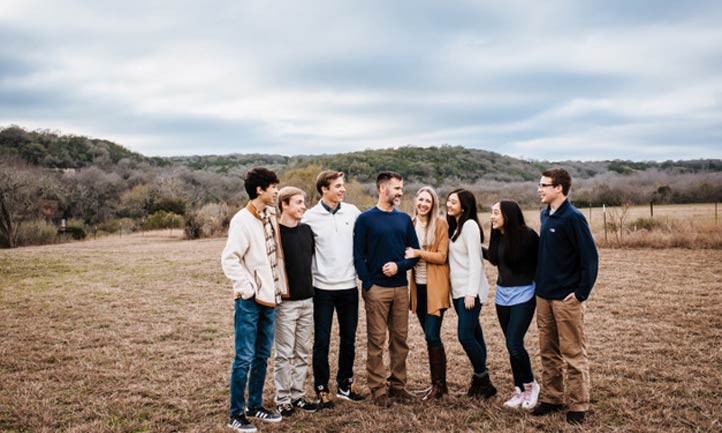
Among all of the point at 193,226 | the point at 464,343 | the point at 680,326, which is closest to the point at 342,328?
the point at 464,343

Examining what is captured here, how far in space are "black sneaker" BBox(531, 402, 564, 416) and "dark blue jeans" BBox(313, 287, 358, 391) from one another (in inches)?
66.1

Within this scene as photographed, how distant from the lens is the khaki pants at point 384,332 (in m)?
4.43

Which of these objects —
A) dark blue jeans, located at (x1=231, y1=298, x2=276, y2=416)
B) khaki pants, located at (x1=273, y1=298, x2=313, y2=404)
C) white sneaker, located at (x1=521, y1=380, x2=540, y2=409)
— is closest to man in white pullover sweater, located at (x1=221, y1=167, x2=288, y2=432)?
dark blue jeans, located at (x1=231, y1=298, x2=276, y2=416)

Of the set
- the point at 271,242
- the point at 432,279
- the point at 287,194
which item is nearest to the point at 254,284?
the point at 271,242

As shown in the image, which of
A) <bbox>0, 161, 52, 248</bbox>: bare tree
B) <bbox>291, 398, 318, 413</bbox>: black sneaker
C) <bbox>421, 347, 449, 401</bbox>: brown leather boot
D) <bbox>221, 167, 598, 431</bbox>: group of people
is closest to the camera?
<bbox>221, 167, 598, 431</bbox>: group of people

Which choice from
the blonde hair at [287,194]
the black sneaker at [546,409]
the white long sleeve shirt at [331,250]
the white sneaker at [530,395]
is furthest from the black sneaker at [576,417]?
the blonde hair at [287,194]

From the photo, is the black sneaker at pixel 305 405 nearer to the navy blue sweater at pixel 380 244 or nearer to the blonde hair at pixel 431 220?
the navy blue sweater at pixel 380 244

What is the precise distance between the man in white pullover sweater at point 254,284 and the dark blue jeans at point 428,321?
1.29 m

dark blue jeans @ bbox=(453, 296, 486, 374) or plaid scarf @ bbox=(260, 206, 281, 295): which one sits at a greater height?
plaid scarf @ bbox=(260, 206, 281, 295)

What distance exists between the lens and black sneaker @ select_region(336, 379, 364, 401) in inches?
179

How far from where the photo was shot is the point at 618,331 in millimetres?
6840

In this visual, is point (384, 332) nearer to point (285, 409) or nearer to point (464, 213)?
point (285, 409)

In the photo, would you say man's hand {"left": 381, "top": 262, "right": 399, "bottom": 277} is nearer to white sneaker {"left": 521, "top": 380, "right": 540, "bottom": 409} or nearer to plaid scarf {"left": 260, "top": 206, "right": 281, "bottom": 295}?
plaid scarf {"left": 260, "top": 206, "right": 281, "bottom": 295}

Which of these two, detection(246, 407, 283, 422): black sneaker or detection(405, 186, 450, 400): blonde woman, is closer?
detection(246, 407, 283, 422): black sneaker
